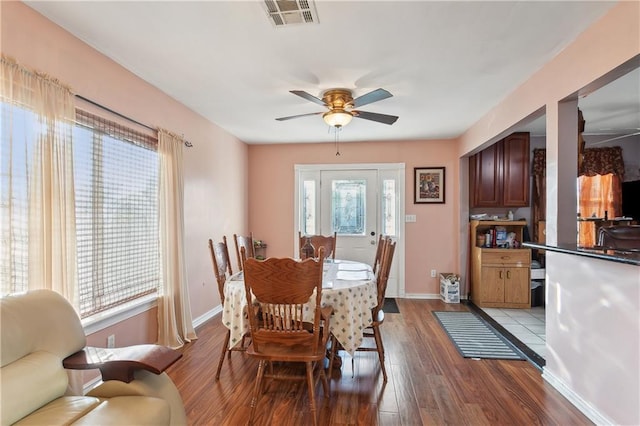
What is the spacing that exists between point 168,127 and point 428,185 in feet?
12.2

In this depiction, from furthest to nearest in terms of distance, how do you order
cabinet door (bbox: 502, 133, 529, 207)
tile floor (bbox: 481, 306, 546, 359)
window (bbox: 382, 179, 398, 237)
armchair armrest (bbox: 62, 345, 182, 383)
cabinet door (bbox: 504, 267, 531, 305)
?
window (bbox: 382, 179, 398, 237)
cabinet door (bbox: 502, 133, 529, 207)
cabinet door (bbox: 504, 267, 531, 305)
tile floor (bbox: 481, 306, 546, 359)
armchair armrest (bbox: 62, 345, 182, 383)

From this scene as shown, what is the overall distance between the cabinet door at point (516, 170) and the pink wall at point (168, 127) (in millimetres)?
4010

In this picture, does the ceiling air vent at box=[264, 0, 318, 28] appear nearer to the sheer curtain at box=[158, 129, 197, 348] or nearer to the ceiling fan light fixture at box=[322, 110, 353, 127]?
the ceiling fan light fixture at box=[322, 110, 353, 127]

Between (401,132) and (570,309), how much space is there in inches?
119

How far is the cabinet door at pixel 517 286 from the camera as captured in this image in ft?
14.0

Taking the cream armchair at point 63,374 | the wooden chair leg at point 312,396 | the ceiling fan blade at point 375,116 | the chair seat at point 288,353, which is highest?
the ceiling fan blade at point 375,116

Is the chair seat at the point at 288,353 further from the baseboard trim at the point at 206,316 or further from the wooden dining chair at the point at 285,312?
the baseboard trim at the point at 206,316

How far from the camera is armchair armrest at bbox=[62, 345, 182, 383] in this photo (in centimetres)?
150

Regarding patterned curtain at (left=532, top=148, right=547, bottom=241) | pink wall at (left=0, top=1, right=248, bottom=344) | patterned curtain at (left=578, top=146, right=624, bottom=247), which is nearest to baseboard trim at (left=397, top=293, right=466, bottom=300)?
patterned curtain at (left=532, top=148, right=547, bottom=241)

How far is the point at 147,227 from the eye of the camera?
290 cm

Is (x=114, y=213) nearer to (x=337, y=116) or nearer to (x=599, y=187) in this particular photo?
(x=337, y=116)

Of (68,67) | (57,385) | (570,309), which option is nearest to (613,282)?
(570,309)

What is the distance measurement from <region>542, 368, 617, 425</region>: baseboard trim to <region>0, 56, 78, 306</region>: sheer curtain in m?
3.32

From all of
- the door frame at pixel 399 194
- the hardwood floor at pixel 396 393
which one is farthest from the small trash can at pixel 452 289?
the hardwood floor at pixel 396 393
